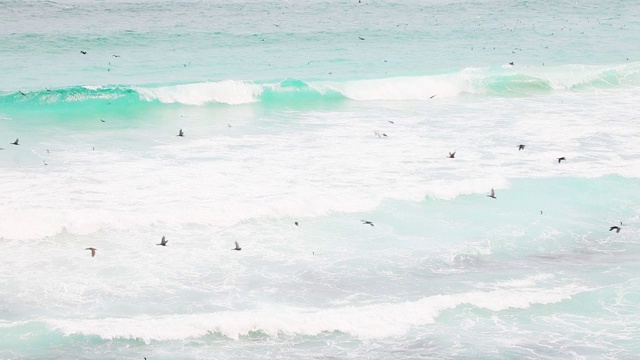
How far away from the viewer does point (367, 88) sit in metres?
30.8

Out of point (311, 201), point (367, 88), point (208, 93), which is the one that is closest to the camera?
point (311, 201)

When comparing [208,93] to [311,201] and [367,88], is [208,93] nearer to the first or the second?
[367,88]

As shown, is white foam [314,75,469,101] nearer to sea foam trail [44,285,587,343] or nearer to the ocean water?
the ocean water

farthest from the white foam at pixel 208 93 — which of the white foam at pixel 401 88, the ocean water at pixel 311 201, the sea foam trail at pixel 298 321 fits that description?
the sea foam trail at pixel 298 321

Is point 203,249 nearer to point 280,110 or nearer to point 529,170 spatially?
point 529,170

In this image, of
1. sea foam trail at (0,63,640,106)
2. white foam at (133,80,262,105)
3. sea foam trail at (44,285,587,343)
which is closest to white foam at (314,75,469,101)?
sea foam trail at (0,63,640,106)

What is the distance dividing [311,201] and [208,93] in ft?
38.3

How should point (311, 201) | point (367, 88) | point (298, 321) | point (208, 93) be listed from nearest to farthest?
point (298, 321) < point (311, 201) < point (208, 93) < point (367, 88)

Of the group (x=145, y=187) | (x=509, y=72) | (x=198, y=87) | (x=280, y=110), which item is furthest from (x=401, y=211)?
(x=509, y=72)

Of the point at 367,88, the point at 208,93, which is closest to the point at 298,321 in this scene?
the point at 208,93

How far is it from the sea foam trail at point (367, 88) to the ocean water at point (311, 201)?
91mm

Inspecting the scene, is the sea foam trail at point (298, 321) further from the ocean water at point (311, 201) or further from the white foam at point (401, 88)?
the white foam at point (401, 88)

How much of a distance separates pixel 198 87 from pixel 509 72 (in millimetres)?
11402

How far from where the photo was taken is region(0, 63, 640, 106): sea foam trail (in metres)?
27.6
